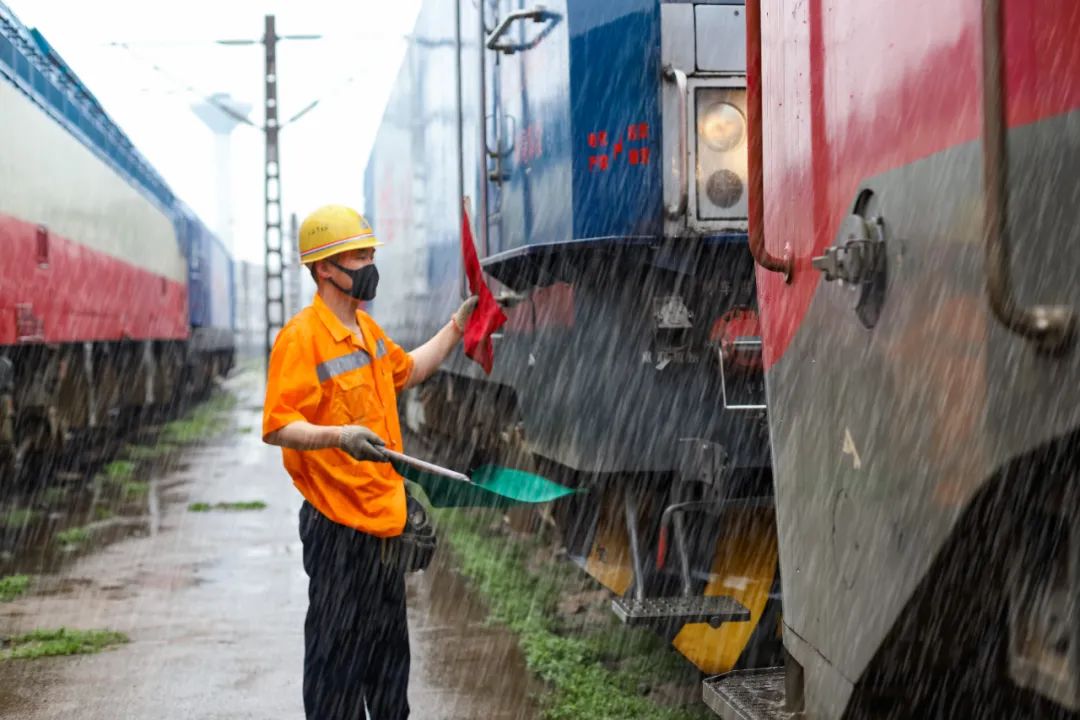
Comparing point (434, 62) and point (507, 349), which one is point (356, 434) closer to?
point (507, 349)

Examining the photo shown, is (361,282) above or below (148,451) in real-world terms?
above

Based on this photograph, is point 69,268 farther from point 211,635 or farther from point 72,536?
point 211,635

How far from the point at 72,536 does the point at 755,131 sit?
7.09m

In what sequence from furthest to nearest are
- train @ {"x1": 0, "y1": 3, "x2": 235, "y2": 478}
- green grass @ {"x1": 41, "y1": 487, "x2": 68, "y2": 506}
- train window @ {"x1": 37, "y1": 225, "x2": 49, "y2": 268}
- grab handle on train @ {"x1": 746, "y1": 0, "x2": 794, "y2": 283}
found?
green grass @ {"x1": 41, "y1": 487, "x2": 68, "y2": 506}
train window @ {"x1": 37, "y1": 225, "x2": 49, "y2": 268}
train @ {"x1": 0, "y1": 3, "x2": 235, "y2": 478}
grab handle on train @ {"x1": 746, "y1": 0, "x2": 794, "y2": 283}

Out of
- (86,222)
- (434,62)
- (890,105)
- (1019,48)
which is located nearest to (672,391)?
(890,105)

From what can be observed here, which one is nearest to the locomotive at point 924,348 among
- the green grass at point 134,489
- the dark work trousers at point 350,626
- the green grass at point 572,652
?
the dark work trousers at point 350,626

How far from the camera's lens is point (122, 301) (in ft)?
44.7

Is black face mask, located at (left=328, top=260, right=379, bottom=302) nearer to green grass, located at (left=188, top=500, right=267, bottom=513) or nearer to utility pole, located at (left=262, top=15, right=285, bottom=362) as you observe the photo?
green grass, located at (left=188, top=500, right=267, bottom=513)

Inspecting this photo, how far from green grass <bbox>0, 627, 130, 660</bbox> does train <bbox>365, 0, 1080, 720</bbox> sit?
7.34 ft

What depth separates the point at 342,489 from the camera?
3.44 m

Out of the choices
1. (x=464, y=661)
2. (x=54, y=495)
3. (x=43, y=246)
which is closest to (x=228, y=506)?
(x=54, y=495)

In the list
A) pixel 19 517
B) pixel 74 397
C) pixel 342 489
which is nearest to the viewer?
pixel 342 489

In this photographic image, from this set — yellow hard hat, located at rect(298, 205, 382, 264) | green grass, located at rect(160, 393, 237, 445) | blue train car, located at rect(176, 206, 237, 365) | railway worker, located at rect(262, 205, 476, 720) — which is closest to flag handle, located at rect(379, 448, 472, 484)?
railway worker, located at rect(262, 205, 476, 720)

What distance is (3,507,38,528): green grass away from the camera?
357 inches
